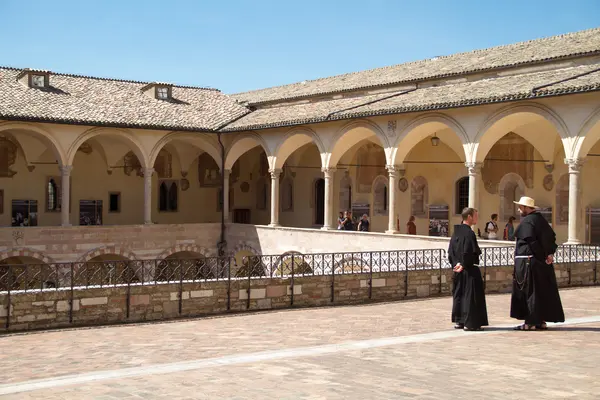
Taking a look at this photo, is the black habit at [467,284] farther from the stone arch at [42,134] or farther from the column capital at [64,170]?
the column capital at [64,170]

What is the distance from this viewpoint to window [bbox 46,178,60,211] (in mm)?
27172

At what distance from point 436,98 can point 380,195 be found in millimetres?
7271

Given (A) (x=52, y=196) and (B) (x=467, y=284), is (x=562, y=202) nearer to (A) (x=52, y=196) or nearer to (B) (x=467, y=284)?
(B) (x=467, y=284)

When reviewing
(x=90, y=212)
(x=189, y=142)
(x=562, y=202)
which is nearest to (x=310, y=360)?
(x=562, y=202)

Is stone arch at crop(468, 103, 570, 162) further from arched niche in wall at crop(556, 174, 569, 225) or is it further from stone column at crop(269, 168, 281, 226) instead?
stone column at crop(269, 168, 281, 226)

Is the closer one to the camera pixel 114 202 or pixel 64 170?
pixel 64 170

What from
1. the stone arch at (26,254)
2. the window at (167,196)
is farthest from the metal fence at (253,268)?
the window at (167,196)

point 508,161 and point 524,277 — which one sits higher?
point 508,161

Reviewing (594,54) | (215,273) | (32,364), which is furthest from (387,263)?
(594,54)

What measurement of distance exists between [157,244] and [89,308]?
1523cm

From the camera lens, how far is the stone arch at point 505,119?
17469mm

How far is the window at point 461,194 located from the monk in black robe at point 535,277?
52.5 ft

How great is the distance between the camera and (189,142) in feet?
91.1

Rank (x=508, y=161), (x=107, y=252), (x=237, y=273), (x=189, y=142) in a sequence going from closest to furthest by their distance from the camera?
(x=237, y=273) → (x=508, y=161) → (x=107, y=252) → (x=189, y=142)
